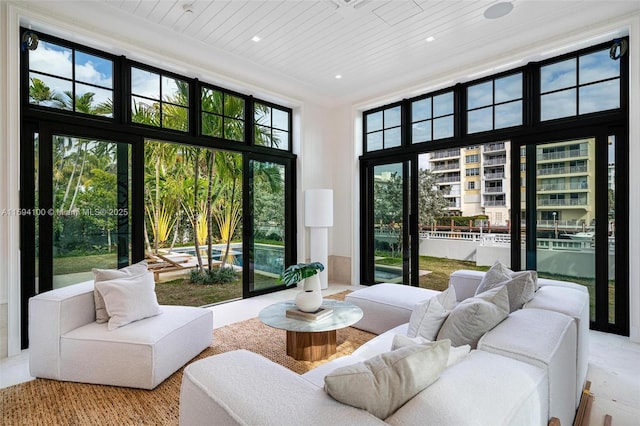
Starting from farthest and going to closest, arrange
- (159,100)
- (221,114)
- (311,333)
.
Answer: (221,114) → (159,100) → (311,333)

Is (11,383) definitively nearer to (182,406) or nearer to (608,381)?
(182,406)

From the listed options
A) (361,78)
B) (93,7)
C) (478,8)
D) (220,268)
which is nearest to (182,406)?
(93,7)

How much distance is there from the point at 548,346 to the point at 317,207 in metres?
3.90

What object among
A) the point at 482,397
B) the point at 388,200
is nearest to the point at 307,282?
the point at 482,397

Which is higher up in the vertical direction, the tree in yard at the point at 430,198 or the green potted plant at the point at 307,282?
the tree in yard at the point at 430,198

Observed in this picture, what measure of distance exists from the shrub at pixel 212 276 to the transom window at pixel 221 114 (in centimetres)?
281

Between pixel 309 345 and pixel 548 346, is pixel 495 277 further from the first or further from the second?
pixel 309 345

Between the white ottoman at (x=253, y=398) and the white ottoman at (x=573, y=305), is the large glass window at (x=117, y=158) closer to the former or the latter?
the white ottoman at (x=253, y=398)

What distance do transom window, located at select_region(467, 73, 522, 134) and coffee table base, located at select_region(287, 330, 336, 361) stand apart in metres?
3.29

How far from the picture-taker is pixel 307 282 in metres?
2.88

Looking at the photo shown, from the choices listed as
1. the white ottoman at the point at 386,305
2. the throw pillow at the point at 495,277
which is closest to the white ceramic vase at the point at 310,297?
the white ottoman at the point at 386,305

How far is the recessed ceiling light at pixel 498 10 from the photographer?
3.03 meters

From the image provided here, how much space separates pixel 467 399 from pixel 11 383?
3.06 meters

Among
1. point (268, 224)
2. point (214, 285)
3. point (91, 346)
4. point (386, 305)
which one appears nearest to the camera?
point (91, 346)
